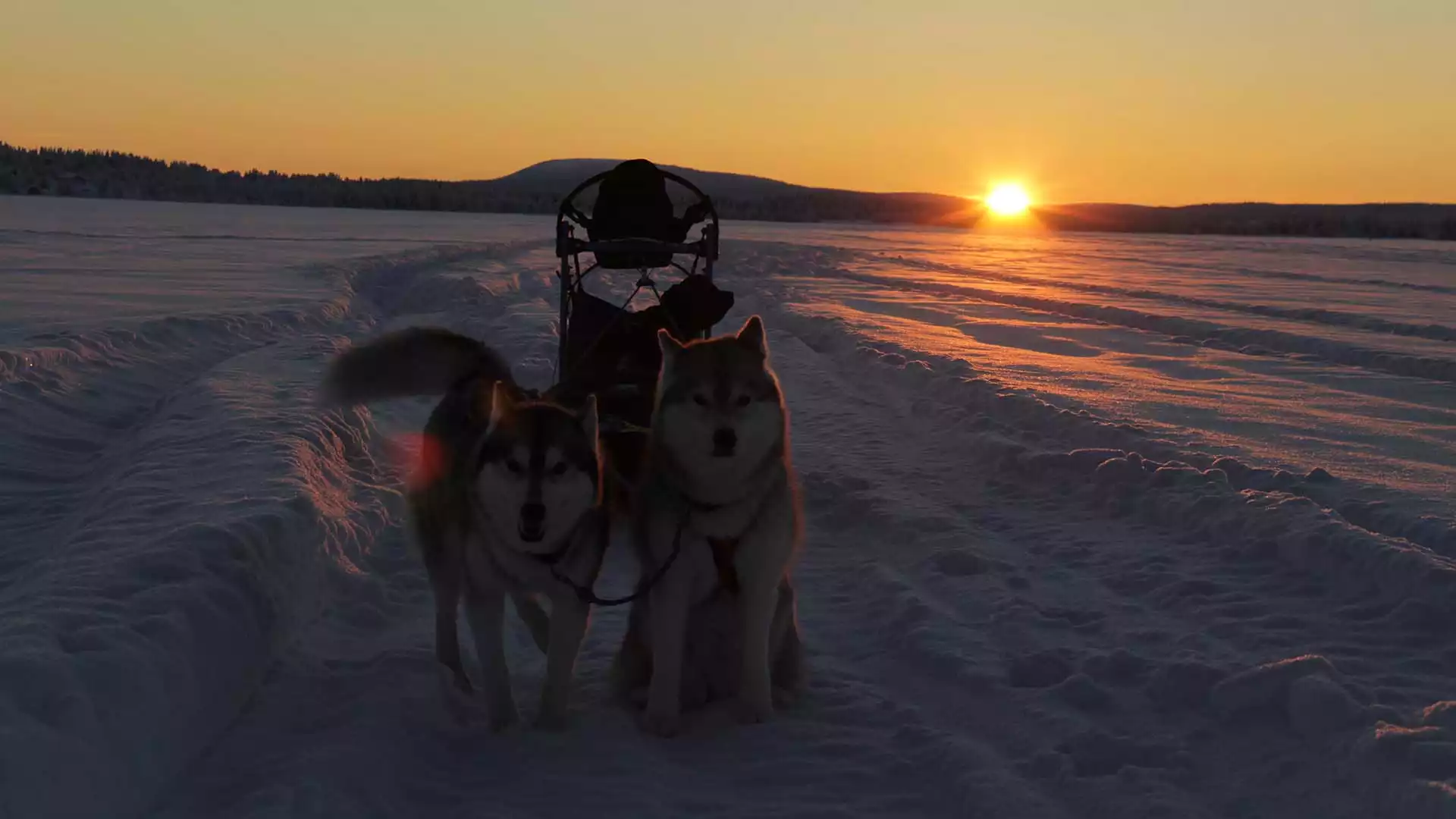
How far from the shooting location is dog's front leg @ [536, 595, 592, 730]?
335cm

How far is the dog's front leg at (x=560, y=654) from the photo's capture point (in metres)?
3.35

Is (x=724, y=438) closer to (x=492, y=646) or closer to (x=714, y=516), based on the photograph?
(x=714, y=516)

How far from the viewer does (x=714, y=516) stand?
3.33 metres

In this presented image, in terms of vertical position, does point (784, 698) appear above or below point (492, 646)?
below

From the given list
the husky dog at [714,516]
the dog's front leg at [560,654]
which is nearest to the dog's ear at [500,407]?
the husky dog at [714,516]

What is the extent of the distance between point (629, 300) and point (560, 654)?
11.9ft

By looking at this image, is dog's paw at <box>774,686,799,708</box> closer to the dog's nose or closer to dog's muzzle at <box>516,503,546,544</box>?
the dog's nose

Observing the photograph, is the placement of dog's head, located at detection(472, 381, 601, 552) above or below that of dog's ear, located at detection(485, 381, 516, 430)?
below

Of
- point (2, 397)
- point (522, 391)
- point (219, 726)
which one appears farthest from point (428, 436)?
point (2, 397)

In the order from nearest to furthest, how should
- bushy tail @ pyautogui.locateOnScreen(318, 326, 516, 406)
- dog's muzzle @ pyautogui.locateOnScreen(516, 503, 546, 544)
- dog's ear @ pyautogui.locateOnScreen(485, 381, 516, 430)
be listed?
dog's muzzle @ pyautogui.locateOnScreen(516, 503, 546, 544) < dog's ear @ pyautogui.locateOnScreen(485, 381, 516, 430) < bushy tail @ pyautogui.locateOnScreen(318, 326, 516, 406)

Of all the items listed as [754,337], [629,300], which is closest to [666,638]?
[754,337]

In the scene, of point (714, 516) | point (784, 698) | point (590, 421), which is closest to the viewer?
point (714, 516)

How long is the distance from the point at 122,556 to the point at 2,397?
394 cm

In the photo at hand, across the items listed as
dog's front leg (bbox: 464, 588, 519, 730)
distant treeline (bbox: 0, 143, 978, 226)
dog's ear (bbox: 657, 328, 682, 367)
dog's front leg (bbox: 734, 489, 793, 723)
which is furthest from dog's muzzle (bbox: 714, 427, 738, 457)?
distant treeline (bbox: 0, 143, 978, 226)
